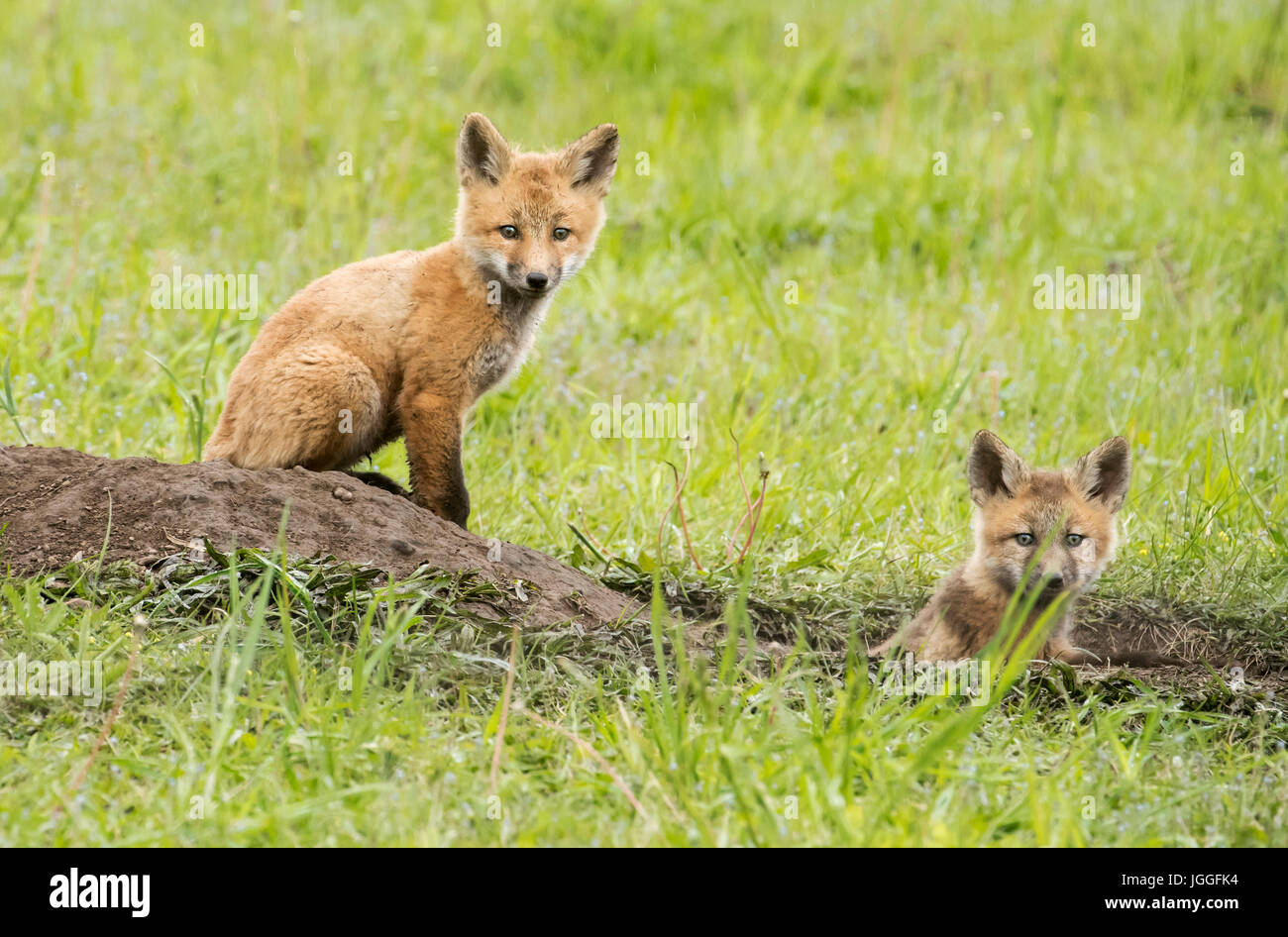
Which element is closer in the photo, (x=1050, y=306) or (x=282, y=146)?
(x=1050, y=306)

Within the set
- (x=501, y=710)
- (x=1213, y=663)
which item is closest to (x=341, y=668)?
(x=501, y=710)

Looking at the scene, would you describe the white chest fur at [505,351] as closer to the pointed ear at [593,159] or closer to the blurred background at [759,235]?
the pointed ear at [593,159]

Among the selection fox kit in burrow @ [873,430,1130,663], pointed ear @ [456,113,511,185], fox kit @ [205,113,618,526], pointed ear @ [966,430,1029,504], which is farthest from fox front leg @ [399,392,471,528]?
pointed ear @ [966,430,1029,504]

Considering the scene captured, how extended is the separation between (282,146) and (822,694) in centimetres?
629

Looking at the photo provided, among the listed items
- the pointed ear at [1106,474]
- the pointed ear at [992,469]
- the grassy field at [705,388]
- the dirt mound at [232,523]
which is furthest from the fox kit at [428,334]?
the pointed ear at [1106,474]

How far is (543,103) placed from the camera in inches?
387

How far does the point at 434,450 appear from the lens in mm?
5027

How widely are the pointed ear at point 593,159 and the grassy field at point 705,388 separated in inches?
56.1

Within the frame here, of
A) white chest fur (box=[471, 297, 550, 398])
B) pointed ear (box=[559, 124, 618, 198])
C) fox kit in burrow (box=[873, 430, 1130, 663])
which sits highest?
pointed ear (box=[559, 124, 618, 198])

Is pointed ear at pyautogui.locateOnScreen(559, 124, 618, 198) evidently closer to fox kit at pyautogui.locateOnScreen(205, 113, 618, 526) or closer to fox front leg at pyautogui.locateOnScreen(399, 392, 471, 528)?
fox kit at pyautogui.locateOnScreen(205, 113, 618, 526)

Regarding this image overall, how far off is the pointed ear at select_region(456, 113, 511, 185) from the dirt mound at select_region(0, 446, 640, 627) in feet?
4.71

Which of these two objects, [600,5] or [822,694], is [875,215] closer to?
[600,5]

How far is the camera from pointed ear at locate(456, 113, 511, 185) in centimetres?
531

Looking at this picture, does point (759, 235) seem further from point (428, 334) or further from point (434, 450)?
point (434, 450)
